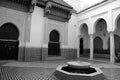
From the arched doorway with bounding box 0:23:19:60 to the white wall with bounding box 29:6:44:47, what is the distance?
121 cm

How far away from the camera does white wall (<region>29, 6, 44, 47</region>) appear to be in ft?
26.0

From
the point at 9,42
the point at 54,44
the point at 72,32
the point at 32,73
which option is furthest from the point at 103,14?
the point at 9,42

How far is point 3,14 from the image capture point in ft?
22.5

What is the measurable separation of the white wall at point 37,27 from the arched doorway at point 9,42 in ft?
3.99

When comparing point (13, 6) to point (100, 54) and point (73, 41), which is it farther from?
point (100, 54)

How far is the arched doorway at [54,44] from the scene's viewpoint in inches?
362

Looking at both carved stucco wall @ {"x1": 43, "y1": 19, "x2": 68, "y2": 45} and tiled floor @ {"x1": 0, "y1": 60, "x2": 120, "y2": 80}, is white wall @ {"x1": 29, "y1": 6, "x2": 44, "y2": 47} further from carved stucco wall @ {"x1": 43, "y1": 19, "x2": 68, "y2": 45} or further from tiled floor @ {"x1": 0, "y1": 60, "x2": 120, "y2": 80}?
tiled floor @ {"x1": 0, "y1": 60, "x2": 120, "y2": 80}

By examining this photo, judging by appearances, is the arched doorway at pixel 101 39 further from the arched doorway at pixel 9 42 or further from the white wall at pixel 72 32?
the arched doorway at pixel 9 42

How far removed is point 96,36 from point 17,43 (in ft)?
31.5

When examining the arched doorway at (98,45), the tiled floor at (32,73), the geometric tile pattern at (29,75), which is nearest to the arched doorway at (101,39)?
the arched doorway at (98,45)

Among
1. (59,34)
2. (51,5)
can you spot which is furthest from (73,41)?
(51,5)

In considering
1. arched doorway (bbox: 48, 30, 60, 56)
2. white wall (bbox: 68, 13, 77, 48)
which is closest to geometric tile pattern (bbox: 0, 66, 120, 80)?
arched doorway (bbox: 48, 30, 60, 56)

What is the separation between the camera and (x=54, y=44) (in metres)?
9.44

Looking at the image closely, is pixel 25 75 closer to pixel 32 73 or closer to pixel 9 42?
pixel 32 73
